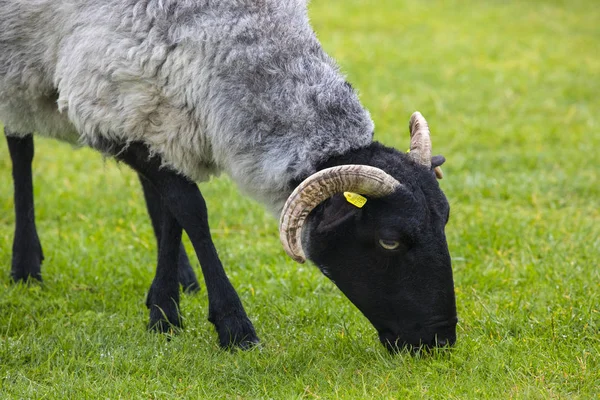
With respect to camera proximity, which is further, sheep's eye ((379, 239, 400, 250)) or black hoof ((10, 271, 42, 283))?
black hoof ((10, 271, 42, 283))

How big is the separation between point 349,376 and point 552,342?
47.2 inches

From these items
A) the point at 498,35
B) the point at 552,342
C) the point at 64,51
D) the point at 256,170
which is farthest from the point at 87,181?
the point at 498,35

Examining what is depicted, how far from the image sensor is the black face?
14.7 ft

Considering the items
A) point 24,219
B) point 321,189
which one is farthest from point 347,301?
point 24,219

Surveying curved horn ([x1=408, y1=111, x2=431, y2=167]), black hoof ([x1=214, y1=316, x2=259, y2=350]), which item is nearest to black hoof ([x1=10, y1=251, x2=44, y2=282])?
black hoof ([x1=214, y1=316, x2=259, y2=350])

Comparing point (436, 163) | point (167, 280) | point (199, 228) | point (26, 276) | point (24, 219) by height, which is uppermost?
point (436, 163)

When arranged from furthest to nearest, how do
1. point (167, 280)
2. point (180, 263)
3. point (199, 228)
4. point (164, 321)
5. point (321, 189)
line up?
point (180, 263) → point (167, 280) → point (164, 321) → point (199, 228) → point (321, 189)

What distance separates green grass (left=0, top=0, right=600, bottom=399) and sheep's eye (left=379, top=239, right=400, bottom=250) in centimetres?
61

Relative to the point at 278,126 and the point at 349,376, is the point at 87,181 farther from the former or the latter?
the point at 349,376

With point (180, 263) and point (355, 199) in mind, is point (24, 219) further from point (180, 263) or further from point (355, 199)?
point (355, 199)

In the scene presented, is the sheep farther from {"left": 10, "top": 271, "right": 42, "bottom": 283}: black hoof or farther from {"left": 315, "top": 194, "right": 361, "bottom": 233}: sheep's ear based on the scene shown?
{"left": 10, "top": 271, "right": 42, "bottom": 283}: black hoof

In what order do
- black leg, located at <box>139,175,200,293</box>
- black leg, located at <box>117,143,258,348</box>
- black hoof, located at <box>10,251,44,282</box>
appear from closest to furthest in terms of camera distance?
black leg, located at <box>117,143,258,348</box>, black leg, located at <box>139,175,200,293</box>, black hoof, located at <box>10,251,44,282</box>

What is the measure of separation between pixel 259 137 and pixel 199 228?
2.32ft

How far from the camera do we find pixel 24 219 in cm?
641
